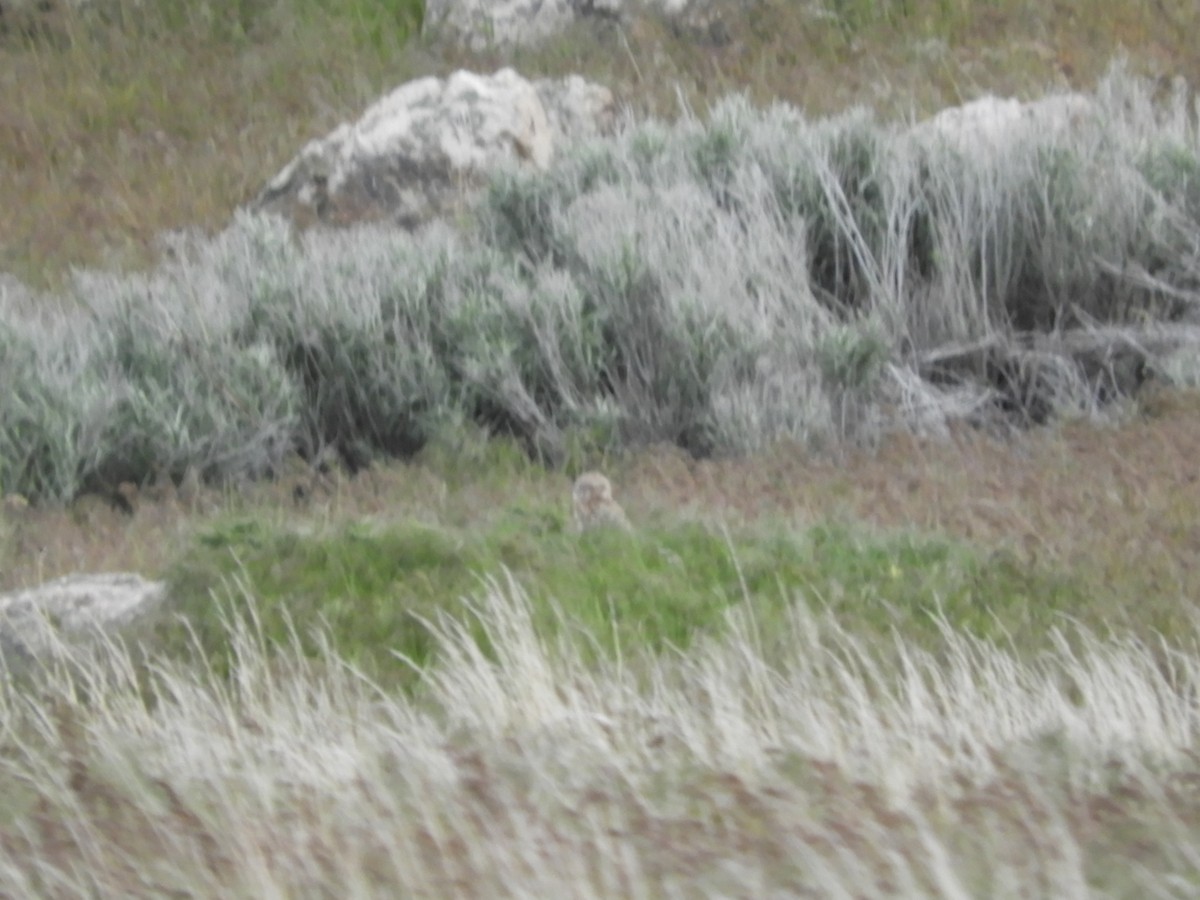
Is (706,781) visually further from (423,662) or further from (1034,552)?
Result: (1034,552)

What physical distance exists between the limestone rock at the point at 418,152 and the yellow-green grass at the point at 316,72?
3.42 ft

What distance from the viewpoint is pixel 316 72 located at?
1800 cm

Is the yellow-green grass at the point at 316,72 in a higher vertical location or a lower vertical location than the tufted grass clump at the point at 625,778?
higher

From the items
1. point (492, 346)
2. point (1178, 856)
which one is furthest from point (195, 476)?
point (1178, 856)

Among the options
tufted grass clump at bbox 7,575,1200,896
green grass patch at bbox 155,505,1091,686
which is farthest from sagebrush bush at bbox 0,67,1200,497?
tufted grass clump at bbox 7,575,1200,896

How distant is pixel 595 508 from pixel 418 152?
734cm

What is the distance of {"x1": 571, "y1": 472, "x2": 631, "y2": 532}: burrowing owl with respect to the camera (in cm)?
743

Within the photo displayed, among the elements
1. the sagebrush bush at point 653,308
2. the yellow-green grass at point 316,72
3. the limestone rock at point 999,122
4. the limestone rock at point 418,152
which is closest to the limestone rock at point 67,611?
the sagebrush bush at point 653,308

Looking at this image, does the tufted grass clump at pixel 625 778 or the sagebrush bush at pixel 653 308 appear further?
the sagebrush bush at pixel 653 308

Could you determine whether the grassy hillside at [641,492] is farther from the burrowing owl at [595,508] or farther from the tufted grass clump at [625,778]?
the burrowing owl at [595,508]

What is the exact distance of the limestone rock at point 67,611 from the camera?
6301mm

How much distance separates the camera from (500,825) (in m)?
3.88

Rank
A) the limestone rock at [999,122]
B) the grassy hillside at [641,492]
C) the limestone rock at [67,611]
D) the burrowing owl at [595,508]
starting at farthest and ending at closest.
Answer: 1. the limestone rock at [999,122]
2. the burrowing owl at [595,508]
3. the limestone rock at [67,611]
4. the grassy hillside at [641,492]

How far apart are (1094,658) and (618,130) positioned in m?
10.1
